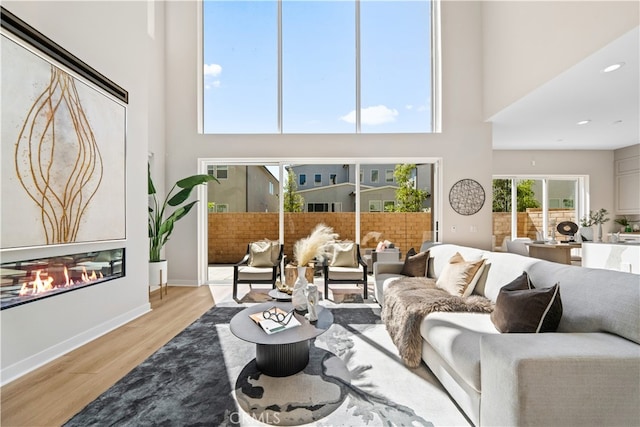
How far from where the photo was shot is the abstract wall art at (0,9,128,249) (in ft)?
6.77

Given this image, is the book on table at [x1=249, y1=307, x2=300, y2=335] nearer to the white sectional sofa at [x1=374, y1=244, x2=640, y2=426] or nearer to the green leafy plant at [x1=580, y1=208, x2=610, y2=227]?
the white sectional sofa at [x1=374, y1=244, x2=640, y2=426]

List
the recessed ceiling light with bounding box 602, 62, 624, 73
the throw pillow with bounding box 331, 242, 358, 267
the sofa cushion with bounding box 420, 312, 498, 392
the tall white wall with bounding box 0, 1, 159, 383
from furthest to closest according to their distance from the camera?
1. the throw pillow with bounding box 331, 242, 358, 267
2. the recessed ceiling light with bounding box 602, 62, 624, 73
3. the tall white wall with bounding box 0, 1, 159, 383
4. the sofa cushion with bounding box 420, 312, 498, 392

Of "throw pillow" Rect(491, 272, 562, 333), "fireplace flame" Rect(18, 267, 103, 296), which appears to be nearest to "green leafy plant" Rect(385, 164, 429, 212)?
"throw pillow" Rect(491, 272, 562, 333)

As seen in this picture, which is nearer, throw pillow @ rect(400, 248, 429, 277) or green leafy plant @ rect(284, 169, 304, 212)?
throw pillow @ rect(400, 248, 429, 277)

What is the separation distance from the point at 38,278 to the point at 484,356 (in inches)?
123

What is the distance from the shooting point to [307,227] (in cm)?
529

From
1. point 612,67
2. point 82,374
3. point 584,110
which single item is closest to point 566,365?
point 82,374

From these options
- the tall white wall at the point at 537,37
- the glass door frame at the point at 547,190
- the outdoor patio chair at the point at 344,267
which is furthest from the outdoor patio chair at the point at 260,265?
the glass door frame at the point at 547,190

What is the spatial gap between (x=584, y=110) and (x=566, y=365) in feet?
15.4

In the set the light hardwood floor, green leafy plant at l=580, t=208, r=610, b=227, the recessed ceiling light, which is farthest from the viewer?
green leafy plant at l=580, t=208, r=610, b=227

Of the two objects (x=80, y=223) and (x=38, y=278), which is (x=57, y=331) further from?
(x=80, y=223)

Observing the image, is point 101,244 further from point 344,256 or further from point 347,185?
point 347,185

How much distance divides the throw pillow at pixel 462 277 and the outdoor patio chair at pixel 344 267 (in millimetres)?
1366

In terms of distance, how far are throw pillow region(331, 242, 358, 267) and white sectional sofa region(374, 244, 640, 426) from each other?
250 cm
